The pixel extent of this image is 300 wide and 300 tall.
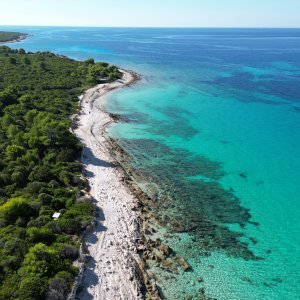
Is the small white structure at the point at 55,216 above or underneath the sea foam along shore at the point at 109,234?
above

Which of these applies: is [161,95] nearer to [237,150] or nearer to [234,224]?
[237,150]

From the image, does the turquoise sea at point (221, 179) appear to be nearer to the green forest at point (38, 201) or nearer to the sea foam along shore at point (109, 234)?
the sea foam along shore at point (109, 234)

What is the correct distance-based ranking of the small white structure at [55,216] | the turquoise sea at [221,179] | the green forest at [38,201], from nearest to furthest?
the green forest at [38,201] → the turquoise sea at [221,179] → the small white structure at [55,216]

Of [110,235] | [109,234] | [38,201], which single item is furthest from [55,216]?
[110,235]

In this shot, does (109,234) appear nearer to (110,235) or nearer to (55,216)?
(110,235)

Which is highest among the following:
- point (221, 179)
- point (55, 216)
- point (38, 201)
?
point (38, 201)

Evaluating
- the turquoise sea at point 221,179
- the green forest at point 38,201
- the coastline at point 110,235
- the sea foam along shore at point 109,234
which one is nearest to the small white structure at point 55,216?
the green forest at point 38,201

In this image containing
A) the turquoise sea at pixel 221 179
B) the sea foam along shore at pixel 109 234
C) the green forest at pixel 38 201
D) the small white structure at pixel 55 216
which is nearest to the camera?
the green forest at pixel 38 201
